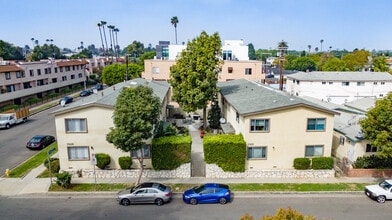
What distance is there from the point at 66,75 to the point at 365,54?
97.8 metres

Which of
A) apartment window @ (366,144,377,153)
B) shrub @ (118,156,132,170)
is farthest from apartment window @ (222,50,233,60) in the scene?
shrub @ (118,156,132,170)

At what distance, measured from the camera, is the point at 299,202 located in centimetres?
2066

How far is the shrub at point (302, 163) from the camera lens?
80.5 feet

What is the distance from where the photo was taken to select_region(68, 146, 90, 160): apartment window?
25.1m

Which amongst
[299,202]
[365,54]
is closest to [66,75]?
[299,202]

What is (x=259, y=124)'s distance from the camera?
24.6m

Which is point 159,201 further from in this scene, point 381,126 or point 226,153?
point 381,126

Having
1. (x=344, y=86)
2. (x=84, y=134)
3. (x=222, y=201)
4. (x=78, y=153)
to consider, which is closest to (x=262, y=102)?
(x=222, y=201)

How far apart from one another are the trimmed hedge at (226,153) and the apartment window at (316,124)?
629cm

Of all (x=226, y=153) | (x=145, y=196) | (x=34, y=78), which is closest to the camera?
(x=145, y=196)

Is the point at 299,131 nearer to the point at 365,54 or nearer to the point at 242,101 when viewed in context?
the point at 242,101

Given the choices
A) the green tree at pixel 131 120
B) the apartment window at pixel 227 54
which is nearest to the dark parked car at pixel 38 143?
the green tree at pixel 131 120

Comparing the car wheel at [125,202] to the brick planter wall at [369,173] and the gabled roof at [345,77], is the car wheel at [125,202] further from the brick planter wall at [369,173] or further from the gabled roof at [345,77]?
the gabled roof at [345,77]

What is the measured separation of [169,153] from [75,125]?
895cm
